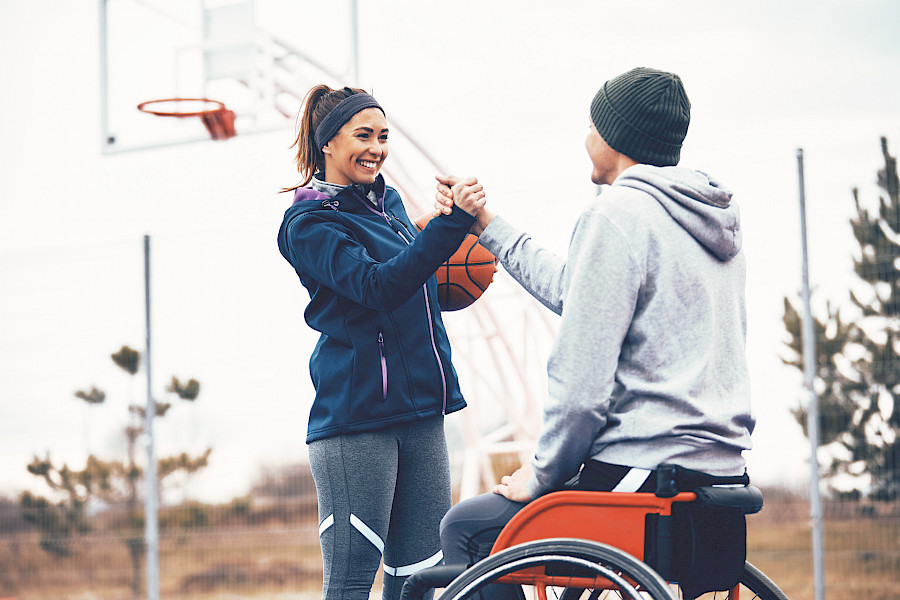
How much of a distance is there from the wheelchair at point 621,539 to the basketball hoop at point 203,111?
417 cm

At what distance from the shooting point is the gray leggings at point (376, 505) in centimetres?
197

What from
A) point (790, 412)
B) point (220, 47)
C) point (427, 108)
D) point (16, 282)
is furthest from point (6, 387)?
point (790, 412)

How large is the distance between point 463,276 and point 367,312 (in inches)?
17.2

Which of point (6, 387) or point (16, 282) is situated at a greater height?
point (16, 282)

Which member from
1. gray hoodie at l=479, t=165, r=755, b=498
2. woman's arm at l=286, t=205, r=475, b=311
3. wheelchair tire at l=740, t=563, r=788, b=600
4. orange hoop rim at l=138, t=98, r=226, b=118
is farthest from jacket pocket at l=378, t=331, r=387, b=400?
orange hoop rim at l=138, t=98, r=226, b=118

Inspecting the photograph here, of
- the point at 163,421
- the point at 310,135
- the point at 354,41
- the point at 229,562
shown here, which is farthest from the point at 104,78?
the point at 310,135

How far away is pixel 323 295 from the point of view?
6.71 feet

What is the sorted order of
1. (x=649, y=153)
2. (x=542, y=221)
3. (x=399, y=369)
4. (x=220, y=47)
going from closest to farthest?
(x=649, y=153)
(x=399, y=369)
(x=542, y=221)
(x=220, y=47)

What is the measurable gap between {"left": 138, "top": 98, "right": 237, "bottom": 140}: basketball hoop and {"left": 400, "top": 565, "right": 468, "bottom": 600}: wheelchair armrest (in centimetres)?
408

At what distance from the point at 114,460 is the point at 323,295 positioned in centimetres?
430

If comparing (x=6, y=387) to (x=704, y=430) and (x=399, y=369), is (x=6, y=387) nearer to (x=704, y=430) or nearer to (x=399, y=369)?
(x=399, y=369)

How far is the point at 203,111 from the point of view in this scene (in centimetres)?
541

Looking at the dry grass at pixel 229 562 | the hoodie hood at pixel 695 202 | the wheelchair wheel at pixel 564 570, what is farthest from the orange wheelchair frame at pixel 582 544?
the dry grass at pixel 229 562

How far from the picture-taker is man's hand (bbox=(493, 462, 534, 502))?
1.74 m
